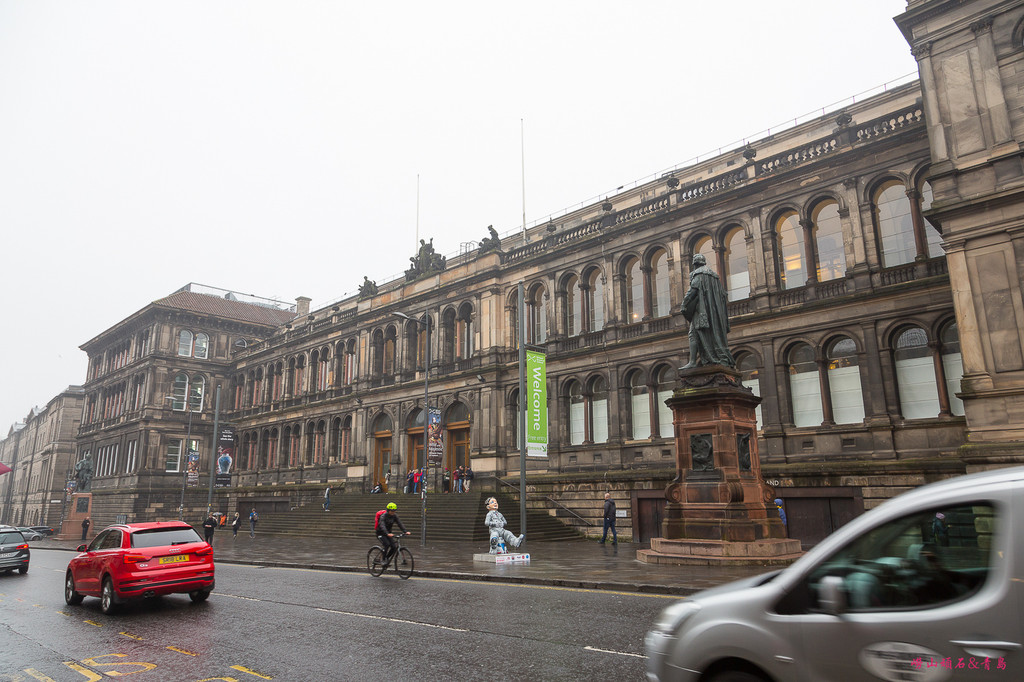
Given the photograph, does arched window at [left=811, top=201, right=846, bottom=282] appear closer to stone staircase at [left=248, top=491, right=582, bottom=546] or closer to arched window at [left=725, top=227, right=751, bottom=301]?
arched window at [left=725, top=227, right=751, bottom=301]

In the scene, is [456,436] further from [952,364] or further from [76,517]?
[76,517]

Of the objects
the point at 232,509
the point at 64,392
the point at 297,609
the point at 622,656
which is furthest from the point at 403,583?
the point at 64,392

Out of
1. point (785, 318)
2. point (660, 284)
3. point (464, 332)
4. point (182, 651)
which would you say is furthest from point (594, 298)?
point (182, 651)

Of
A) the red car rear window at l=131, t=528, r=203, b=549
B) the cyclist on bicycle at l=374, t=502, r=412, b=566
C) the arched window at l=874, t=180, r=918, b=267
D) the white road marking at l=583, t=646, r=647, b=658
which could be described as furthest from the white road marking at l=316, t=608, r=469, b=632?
the arched window at l=874, t=180, r=918, b=267

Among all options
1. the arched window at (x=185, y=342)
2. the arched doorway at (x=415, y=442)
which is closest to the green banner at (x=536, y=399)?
the arched doorway at (x=415, y=442)

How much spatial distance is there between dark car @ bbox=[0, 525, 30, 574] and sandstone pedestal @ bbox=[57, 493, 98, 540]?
36.2 m

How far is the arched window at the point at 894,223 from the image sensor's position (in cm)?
2341

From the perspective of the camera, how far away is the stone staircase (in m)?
27.7

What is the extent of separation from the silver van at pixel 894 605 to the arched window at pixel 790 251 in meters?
23.4

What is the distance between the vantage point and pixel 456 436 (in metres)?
37.7

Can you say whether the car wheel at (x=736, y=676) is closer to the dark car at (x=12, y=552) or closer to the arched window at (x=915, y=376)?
the arched window at (x=915, y=376)

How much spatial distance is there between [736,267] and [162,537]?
22721 mm

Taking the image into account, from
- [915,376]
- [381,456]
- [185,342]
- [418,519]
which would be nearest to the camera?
[915,376]

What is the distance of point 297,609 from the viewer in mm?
11250
